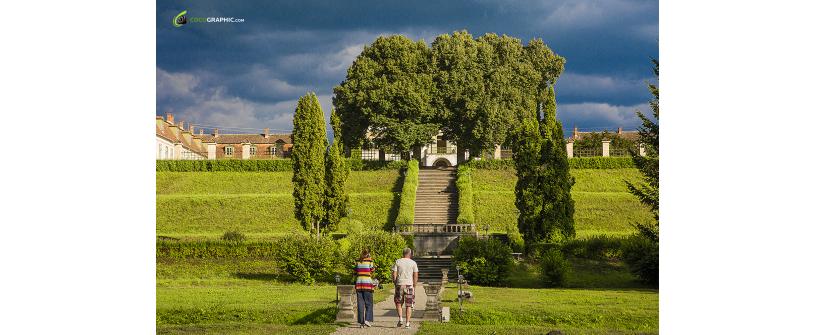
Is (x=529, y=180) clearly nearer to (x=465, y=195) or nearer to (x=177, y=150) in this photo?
(x=465, y=195)

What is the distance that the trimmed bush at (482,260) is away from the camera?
58.8ft

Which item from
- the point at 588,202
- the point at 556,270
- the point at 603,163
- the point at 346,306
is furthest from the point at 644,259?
the point at 603,163

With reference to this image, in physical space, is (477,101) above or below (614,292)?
above

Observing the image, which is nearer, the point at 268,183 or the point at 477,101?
the point at 477,101

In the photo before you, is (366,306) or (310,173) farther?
(310,173)

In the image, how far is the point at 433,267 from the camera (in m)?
19.4

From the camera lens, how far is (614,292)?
15.8 m

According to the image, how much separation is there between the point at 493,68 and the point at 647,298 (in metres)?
14.4

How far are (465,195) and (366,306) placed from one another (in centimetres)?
1772

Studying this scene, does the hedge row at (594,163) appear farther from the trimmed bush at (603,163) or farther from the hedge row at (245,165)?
the hedge row at (245,165)

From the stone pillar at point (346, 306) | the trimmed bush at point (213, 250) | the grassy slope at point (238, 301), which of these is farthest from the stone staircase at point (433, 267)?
the stone pillar at point (346, 306)

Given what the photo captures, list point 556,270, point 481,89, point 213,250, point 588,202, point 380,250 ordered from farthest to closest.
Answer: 1. point 588,202
2. point 481,89
3. point 213,250
4. point 556,270
5. point 380,250
